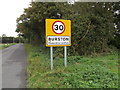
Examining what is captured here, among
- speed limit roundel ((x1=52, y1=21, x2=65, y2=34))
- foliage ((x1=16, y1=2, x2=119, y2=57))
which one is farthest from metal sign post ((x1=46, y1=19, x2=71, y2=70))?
foliage ((x1=16, y1=2, x2=119, y2=57))

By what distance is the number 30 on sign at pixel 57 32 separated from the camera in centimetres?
461

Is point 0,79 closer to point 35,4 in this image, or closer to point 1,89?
point 1,89

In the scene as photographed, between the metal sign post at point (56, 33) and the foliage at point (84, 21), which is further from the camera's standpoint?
the foliage at point (84, 21)

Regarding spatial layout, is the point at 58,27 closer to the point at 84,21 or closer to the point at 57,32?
the point at 57,32

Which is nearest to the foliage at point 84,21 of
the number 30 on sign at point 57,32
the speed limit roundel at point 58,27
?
the number 30 on sign at point 57,32

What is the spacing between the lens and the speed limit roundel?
184 inches

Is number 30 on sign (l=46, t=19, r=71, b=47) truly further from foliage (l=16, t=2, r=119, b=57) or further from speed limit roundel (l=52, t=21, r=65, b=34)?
foliage (l=16, t=2, r=119, b=57)

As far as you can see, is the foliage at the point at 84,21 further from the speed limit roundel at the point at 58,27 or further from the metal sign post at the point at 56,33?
the speed limit roundel at the point at 58,27

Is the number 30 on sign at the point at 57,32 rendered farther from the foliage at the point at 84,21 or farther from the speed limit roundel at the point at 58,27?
the foliage at the point at 84,21

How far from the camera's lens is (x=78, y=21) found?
26.2ft

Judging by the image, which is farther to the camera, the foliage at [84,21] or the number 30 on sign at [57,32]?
the foliage at [84,21]

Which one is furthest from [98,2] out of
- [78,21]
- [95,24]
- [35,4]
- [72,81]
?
[72,81]

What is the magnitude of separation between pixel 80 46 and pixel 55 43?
3.64 m

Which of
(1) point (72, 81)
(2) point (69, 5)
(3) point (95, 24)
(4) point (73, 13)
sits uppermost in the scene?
(2) point (69, 5)
